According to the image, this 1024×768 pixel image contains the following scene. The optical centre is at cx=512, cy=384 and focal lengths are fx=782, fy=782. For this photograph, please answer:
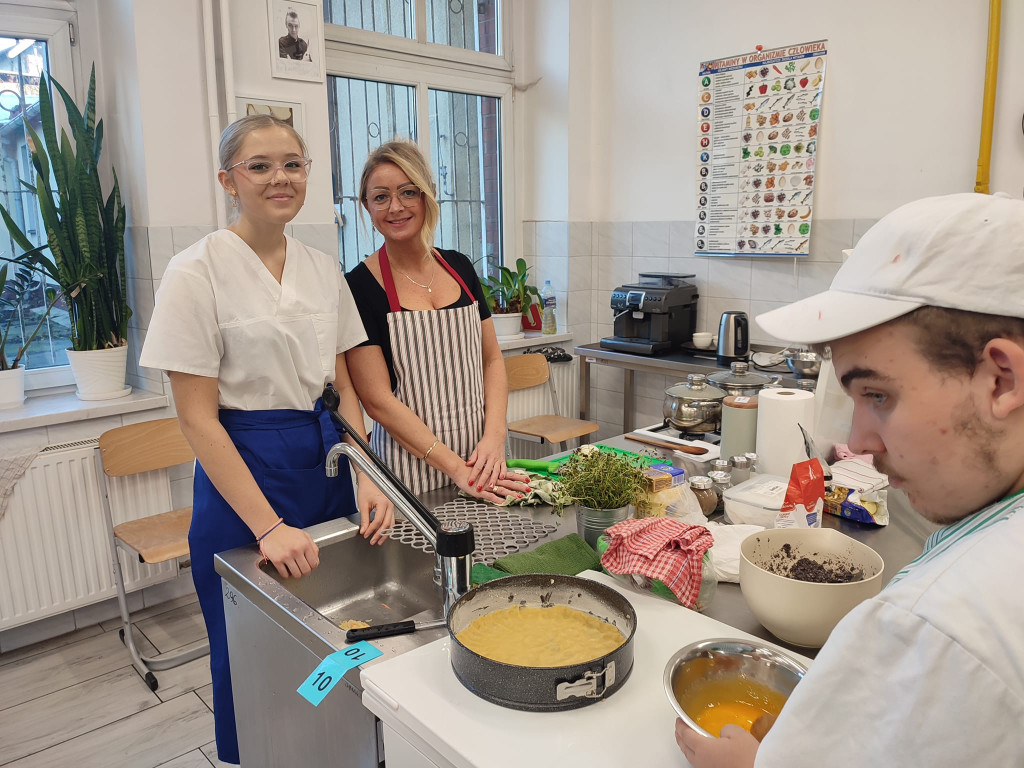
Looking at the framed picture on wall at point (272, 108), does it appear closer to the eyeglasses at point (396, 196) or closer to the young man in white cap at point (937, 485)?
the eyeglasses at point (396, 196)

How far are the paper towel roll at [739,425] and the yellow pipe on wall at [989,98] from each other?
5.60 ft

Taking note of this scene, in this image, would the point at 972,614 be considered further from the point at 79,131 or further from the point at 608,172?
the point at 608,172

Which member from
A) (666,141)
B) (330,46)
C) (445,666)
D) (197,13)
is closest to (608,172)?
(666,141)

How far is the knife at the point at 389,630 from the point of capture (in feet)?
3.84

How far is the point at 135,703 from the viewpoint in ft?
8.35

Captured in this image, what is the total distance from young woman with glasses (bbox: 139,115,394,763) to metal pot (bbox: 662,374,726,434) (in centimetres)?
87

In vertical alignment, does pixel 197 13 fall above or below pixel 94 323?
above

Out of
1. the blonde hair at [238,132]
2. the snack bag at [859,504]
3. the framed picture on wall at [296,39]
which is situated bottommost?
the snack bag at [859,504]

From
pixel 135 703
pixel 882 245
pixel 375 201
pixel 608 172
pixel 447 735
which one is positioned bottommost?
pixel 135 703

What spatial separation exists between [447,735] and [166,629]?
8.09 feet

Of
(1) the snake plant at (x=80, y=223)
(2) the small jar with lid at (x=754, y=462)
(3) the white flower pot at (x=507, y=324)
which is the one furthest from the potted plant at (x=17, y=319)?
(2) the small jar with lid at (x=754, y=462)

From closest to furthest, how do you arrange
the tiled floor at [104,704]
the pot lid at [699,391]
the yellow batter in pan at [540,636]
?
1. the yellow batter in pan at [540,636]
2. the pot lid at [699,391]
3. the tiled floor at [104,704]

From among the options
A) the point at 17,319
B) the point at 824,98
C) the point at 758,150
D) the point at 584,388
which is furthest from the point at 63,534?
the point at 824,98

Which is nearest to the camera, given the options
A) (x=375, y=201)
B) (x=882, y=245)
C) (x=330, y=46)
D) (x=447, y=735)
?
(x=882, y=245)
